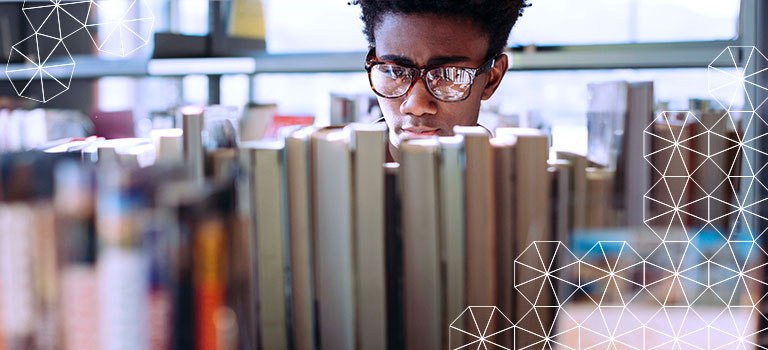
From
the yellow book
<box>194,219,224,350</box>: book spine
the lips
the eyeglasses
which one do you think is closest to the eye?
the eyeglasses

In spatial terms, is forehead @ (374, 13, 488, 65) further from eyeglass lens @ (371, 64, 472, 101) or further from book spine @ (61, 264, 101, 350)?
book spine @ (61, 264, 101, 350)

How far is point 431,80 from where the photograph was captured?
116 cm

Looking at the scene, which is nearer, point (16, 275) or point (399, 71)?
point (16, 275)

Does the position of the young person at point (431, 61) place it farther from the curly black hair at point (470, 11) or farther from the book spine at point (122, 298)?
the book spine at point (122, 298)

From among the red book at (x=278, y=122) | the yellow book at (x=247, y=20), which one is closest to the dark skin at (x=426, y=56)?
the red book at (x=278, y=122)

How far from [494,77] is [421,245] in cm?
84

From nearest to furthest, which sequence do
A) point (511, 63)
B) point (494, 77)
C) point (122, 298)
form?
point (122, 298) → point (494, 77) → point (511, 63)

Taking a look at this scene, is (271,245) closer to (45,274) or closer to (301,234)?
(301,234)

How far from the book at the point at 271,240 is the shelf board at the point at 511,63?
1.06 meters

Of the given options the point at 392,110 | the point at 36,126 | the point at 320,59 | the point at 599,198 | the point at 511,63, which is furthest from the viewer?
the point at 320,59

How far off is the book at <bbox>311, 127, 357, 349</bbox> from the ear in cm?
78

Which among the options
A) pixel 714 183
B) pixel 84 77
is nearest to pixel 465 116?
Result: pixel 714 183

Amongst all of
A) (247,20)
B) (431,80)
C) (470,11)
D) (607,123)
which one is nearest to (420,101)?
(431,80)

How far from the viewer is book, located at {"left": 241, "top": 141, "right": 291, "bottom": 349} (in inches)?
24.6
